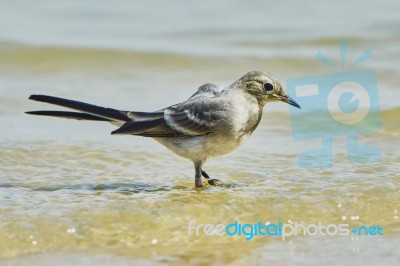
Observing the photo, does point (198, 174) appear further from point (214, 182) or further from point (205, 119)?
point (205, 119)

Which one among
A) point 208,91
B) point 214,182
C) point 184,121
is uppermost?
point 208,91

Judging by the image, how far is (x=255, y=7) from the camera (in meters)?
16.9

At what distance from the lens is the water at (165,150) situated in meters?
6.26

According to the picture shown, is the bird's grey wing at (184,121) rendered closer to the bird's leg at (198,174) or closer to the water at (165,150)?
the bird's leg at (198,174)

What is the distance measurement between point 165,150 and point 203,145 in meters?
1.83

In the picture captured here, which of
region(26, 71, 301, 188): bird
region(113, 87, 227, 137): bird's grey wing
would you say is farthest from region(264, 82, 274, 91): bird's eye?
region(113, 87, 227, 137): bird's grey wing

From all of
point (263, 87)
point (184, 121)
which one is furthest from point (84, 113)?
point (263, 87)

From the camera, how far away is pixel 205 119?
768 centimetres
